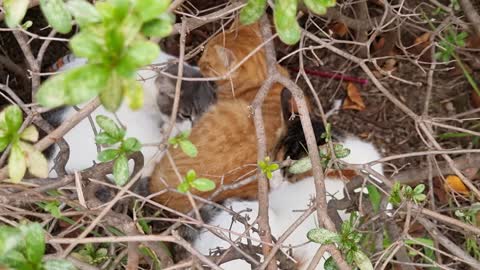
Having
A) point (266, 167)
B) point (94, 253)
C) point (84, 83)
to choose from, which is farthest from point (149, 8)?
point (94, 253)

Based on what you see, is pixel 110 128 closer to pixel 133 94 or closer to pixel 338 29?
pixel 133 94

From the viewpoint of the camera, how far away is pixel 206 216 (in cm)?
214

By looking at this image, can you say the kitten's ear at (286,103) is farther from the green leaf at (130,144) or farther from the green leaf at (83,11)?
the green leaf at (83,11)

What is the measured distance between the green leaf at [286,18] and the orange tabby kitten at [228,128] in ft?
2.99

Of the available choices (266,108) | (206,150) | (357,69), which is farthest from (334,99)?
(206,150)

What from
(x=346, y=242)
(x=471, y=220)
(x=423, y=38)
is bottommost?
(x=471, y=220)

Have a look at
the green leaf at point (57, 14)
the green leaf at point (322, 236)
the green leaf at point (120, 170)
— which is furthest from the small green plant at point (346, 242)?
the green leaf at point (57, 14)

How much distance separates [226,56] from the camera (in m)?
2.06

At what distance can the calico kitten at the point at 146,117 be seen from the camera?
206 centimetres

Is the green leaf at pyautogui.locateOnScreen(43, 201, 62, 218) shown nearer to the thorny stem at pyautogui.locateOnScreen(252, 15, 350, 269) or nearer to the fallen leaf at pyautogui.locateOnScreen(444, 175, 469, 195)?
the thorny stem at pyautogui.locateOnScreen(252, 15, 350, 269)

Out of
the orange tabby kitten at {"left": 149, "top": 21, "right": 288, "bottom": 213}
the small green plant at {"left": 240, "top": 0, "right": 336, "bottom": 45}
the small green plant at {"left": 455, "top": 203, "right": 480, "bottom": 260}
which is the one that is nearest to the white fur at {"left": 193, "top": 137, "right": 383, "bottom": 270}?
the orange tabby kitten at {"left": 149, "top": 21, "right": 288, "bottom": 213}

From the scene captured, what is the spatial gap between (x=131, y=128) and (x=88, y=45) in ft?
4.12

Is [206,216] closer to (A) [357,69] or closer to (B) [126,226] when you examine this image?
(B) [126,226]

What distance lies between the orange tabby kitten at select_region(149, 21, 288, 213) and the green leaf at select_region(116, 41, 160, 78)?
117cm
